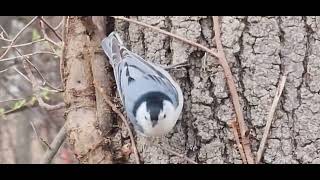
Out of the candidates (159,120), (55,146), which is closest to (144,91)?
(159,120)

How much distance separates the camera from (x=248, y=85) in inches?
70.0

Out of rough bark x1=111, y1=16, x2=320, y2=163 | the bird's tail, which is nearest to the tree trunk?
rough bark x1=111, y1=16, x2=320, y2=163

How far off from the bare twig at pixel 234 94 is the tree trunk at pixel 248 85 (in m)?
0.02

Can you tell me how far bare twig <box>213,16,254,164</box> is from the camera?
1.76m

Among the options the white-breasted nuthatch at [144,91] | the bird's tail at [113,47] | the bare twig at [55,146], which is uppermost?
the bird's tail at [113,47]

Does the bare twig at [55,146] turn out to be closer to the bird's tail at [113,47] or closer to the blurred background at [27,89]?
the blurred background at [27,89]

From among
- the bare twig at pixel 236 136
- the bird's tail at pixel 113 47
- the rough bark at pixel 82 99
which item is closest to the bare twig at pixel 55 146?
the rough bark at pixel 82 99

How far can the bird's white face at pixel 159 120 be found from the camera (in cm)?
172

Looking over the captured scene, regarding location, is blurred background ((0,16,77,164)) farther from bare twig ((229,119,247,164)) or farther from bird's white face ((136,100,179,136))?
bare twig ((229,119,247,164))

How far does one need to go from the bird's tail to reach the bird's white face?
20cm

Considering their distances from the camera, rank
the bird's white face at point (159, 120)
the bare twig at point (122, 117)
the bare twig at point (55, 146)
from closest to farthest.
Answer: the bird's white face at point (159, 120), the bare twig at point (122, 117), the bare twig at point (55, 146)
